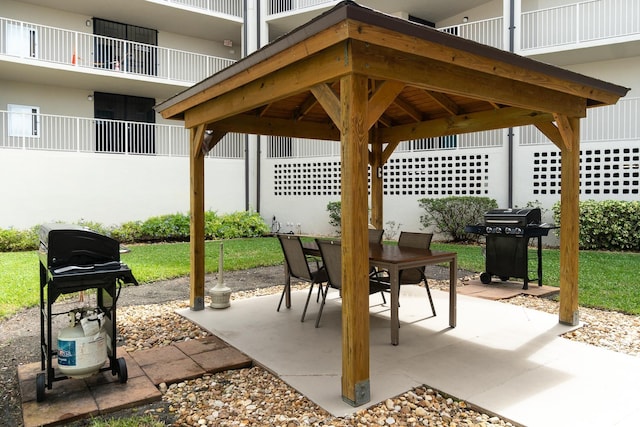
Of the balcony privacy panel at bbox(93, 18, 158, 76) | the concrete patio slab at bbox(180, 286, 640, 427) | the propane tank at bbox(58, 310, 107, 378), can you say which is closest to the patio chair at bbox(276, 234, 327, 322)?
the concrete patio slab at bbox(180, 286, 640, 427)

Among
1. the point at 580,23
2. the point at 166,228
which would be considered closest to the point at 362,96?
the point at 166,228

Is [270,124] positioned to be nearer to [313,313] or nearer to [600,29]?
[313,313]

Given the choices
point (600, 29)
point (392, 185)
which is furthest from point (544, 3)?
point (392, 185)

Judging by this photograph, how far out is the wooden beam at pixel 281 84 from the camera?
118 inches

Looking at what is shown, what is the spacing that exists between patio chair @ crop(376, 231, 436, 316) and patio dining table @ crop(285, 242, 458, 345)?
21 cm

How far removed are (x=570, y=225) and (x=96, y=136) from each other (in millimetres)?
13413

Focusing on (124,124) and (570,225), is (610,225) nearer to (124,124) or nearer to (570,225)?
(570,225)

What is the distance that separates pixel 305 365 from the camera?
3668 millimetres

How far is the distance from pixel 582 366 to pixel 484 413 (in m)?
1.30

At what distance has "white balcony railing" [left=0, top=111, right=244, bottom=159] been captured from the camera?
12695 millimetres

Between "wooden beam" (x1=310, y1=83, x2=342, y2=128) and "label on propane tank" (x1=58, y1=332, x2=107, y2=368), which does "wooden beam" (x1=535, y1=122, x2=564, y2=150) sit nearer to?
"wooden beam" (x1=310, y1=83, x2=342, y2=128)

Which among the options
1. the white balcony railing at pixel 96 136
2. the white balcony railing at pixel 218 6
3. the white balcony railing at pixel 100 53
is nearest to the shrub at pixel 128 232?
the white balcony railing at pixel 96 136

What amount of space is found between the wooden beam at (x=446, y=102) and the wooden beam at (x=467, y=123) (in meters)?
0.10

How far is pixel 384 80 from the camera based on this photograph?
3158 millimetres
